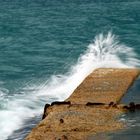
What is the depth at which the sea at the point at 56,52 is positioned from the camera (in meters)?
12.4

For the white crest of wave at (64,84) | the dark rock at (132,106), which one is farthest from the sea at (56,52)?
the dark rock at (132,106)

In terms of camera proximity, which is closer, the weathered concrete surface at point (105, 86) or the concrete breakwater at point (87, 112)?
the concrete breakwater at point (87, 112)

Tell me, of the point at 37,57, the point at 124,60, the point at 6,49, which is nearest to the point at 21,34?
the point at 6,49

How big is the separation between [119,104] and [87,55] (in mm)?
12269

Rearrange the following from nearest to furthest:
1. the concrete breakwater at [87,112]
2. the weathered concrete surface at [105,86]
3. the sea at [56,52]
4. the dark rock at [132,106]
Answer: the concrete breakwater at [87,112]
the dark rock at [132,106]
the weathered concrete surface at [105,86]
the sea at [56,52]

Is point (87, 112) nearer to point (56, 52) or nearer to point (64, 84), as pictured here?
point (64, 84)

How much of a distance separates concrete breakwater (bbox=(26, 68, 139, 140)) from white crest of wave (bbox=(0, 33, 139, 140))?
1.82 m

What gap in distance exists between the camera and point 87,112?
895cm

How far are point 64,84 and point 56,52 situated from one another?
21.5 ft

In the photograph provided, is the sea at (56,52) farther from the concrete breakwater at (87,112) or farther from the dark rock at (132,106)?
the concrete breakwater at (87,112)

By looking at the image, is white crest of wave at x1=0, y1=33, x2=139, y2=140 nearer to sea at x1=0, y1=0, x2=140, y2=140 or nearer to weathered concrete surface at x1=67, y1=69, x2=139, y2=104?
sea at x1=0, y1=0, x2=140, y2=140

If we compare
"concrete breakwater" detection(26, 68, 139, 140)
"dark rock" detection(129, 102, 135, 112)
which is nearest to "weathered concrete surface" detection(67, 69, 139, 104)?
"concrete breakwater" detection(26, 68, 139, 140)

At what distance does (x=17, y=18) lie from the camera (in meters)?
34.5

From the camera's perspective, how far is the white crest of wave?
12442 millimetres
